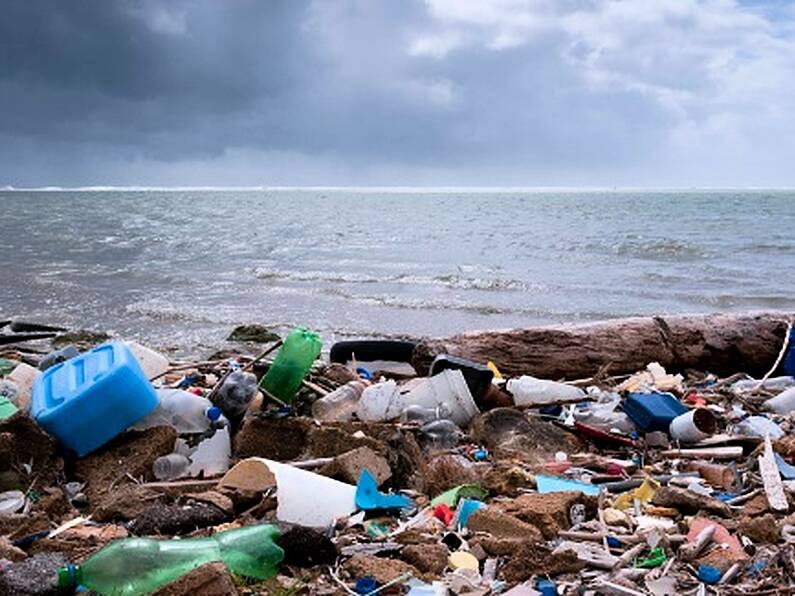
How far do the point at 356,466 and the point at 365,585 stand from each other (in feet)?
3.21

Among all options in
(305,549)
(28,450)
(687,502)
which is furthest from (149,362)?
(687,502)

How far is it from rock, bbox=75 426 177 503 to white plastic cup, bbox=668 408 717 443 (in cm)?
273

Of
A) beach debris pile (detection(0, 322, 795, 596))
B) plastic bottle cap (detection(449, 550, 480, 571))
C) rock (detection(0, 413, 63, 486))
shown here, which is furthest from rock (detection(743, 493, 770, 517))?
rock (detection(0, 413, 63, 486))

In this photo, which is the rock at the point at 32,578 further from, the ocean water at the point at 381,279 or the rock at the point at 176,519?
the ocean water at the point at 381,279

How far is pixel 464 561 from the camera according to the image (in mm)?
3115

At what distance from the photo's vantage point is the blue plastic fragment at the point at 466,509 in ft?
11.4

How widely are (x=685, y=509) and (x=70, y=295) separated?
13546 mm

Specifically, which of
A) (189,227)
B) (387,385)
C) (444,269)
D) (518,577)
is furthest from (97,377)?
(189,227)

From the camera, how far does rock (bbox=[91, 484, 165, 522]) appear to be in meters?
3.65

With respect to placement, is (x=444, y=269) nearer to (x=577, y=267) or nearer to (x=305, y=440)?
(x=577, y=267)

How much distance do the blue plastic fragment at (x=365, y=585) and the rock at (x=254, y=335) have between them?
767 centimetres

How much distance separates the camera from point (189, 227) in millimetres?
36844

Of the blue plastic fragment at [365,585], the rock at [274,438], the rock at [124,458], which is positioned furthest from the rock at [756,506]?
the rock at [124,458]

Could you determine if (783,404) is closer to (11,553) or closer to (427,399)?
(427,399)
